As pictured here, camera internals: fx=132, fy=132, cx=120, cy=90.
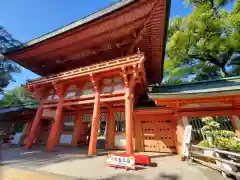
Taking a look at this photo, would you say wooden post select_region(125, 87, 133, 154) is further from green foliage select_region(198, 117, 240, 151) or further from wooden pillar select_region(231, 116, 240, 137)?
wooden pillar select_region(231, 116, 240, 137)

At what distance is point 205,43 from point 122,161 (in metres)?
14.6

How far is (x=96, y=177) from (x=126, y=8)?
6.41 metres

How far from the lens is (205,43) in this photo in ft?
44.7

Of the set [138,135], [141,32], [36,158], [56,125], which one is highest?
[141,32]

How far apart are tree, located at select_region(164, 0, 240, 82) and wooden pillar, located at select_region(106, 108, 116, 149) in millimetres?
10237

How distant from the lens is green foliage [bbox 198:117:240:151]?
4034mm

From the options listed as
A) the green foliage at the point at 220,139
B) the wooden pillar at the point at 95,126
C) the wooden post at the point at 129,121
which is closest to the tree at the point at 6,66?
the wooden pillar at the point at 95,126

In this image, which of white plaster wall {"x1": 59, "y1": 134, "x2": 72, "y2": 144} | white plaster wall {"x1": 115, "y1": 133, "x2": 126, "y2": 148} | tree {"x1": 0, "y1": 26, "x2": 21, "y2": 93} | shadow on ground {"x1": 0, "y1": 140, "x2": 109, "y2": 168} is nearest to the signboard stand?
shadow on ground {"x1": 0, "y1": 140, "x2": 109, "y2": 168}

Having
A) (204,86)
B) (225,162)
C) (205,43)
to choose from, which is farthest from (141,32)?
(205,43)

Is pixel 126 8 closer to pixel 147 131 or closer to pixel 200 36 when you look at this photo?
pixel 147 131

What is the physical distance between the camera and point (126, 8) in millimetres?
5727

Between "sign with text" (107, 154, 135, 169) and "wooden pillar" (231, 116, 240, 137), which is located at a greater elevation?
"wooden pillar" (231, 116, 240, 137)

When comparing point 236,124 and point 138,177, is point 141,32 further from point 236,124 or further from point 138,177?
point 138,177

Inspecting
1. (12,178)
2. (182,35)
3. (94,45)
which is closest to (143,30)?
(94,45)
